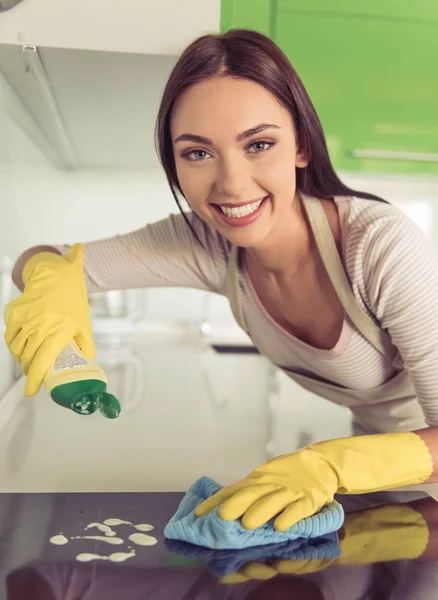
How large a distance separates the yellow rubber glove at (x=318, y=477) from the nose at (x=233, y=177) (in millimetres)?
303

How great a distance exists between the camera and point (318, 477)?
63 cm

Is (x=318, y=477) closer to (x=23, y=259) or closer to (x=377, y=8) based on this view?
(x=23, y=259)

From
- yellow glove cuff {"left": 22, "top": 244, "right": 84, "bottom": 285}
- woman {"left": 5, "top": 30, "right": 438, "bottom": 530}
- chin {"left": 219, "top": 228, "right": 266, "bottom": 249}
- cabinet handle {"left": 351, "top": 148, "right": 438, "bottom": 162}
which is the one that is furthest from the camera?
cabinet handle {"left": 351, "top": 148, "right": 438, "bottom": 162}

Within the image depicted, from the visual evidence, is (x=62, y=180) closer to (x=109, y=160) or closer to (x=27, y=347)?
(x=109, y=160)

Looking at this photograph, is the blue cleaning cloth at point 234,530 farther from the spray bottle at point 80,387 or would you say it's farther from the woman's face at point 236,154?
the woman's face at point 236,154

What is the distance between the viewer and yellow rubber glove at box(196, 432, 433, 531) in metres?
0.57

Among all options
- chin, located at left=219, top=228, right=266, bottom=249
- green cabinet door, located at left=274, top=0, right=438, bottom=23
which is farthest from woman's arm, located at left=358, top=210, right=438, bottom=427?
green cabinet door, located at left=274, top=0, right=438, bottom=23

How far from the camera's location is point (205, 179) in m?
0.77

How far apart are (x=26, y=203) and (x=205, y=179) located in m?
0.94

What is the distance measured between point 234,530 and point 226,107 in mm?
455

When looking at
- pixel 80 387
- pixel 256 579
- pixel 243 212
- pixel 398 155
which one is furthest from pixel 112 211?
pixel 256 579

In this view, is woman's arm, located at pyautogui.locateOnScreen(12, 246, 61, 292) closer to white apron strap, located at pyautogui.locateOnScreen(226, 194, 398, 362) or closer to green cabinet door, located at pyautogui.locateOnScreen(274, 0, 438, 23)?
white apron strap, located at pyautogui.locateOnScreen(226, 194, 398, 362)

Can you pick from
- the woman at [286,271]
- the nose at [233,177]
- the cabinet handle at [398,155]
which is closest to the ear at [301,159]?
the woman at [286,271]

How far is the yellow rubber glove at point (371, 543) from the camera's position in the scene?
1.68 feet
